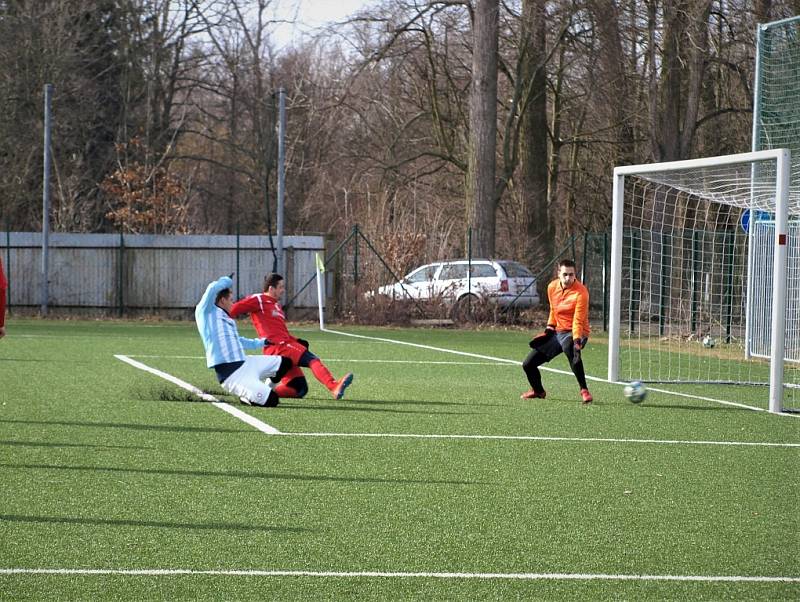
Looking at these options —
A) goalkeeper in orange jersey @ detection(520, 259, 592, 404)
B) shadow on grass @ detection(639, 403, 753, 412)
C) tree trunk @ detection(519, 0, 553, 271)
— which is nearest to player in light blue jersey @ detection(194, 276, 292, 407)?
goalkeeper in orange jersey @ detection(520, 259, 592, 404)

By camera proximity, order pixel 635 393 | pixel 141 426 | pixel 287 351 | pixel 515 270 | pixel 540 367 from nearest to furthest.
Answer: pixel 141 426
pixel 287 351
pixel 635 393
pixel 540 367
pixel 515 270

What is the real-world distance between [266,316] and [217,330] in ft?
2.05

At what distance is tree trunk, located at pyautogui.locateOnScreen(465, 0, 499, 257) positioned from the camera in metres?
31.0

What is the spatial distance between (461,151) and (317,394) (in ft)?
86.3

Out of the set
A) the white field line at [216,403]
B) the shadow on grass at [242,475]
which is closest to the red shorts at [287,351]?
the white field line at [216,403]

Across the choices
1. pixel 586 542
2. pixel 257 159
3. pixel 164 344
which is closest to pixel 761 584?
pixel 586 542

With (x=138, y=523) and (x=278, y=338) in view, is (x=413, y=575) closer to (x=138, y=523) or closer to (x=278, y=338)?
(x=138, y=523)

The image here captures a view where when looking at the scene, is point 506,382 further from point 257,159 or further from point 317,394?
point 257,159

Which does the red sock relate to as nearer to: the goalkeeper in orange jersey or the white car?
the goalkeeper in orange jersey

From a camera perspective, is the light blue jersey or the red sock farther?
the red sock

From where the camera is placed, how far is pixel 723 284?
85.9 ft

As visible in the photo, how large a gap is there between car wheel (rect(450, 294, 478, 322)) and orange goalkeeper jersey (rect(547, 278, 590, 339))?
52.4 feet

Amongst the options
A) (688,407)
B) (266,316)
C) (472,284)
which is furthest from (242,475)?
(472,284)

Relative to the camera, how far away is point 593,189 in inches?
1506
